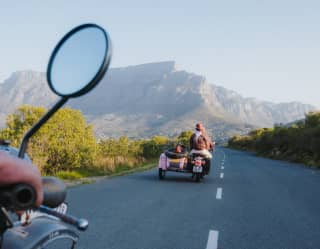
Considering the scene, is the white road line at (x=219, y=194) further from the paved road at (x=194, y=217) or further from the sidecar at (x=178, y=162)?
the sidecar at (x=178, y=162)

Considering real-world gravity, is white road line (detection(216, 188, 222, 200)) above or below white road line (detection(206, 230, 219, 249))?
below

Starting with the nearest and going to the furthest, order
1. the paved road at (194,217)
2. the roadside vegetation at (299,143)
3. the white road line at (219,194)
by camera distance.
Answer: the paved road at (194,217) < the white road line at (219,194) < the roadside vegetation at (299,143)

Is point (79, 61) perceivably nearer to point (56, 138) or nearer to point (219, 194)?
point (219, 194)

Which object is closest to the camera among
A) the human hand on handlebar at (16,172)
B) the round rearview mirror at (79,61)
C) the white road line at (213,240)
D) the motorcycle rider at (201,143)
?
the human hand on handlebar at (16,172)

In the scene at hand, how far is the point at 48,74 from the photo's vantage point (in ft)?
6.11

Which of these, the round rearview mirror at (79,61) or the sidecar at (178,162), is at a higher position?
the round rearview mirror at (79,61)

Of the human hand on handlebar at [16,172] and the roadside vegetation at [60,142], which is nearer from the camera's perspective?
the human hand on handlebar at [16,172]

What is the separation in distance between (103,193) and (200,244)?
4.73 meters

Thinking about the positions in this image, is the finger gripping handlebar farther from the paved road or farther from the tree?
the tree

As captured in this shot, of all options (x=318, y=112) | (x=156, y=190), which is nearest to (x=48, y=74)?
(x=156, y=190)

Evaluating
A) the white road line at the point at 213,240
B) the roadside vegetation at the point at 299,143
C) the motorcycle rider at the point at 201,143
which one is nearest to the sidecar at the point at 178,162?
the motorcycle rider at the point at 201,143

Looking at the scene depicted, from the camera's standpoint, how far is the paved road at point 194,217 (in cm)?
525

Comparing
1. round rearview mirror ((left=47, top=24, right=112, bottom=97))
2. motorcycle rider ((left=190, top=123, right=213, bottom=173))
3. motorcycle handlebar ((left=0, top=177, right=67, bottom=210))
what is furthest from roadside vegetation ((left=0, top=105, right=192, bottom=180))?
motorcycle handlebar ((left=0, top=177, right=67, bottom=210))

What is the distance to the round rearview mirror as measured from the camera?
5.27 feet
